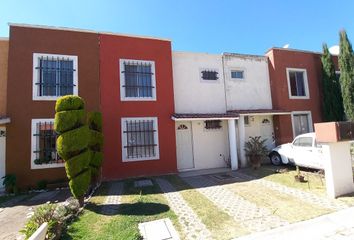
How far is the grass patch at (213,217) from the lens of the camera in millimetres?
4923

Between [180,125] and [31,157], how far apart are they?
7.30 meters

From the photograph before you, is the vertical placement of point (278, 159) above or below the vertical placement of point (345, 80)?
below

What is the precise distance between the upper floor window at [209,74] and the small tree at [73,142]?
316 inches

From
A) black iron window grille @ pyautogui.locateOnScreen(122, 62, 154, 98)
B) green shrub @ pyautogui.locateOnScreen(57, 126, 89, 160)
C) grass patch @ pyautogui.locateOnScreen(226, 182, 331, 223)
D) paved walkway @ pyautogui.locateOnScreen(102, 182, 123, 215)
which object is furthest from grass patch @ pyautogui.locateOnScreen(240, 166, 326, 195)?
green shrub @ pyautogui.locateOnScreen(57, 126, 89, 160)

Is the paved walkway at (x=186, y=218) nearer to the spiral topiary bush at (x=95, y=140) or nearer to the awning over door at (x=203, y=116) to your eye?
the spiral topiary bush at (x=95, y=140)

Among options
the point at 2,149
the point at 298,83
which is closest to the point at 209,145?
the point at 298,83

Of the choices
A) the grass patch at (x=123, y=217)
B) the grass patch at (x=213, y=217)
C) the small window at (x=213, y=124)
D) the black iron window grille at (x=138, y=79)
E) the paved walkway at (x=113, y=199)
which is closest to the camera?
the grass patch at (x=213, y=217)

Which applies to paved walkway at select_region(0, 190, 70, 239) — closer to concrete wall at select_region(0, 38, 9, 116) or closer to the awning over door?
concrete wall at select_region(0, 38, 9, 116)

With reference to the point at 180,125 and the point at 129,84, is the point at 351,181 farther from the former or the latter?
the point at 129,84

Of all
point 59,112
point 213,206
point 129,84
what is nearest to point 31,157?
point 59,112

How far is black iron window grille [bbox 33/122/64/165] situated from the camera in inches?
403

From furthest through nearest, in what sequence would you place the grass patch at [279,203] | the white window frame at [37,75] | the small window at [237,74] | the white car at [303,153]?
the small window at [237,74], the white window frame at [37,75], the white car at [303,153], the grass patch at [279,203]

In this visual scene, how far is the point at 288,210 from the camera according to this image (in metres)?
5.96

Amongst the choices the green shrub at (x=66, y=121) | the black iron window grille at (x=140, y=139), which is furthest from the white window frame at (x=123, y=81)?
the green shrub at (x=66, y=121)
